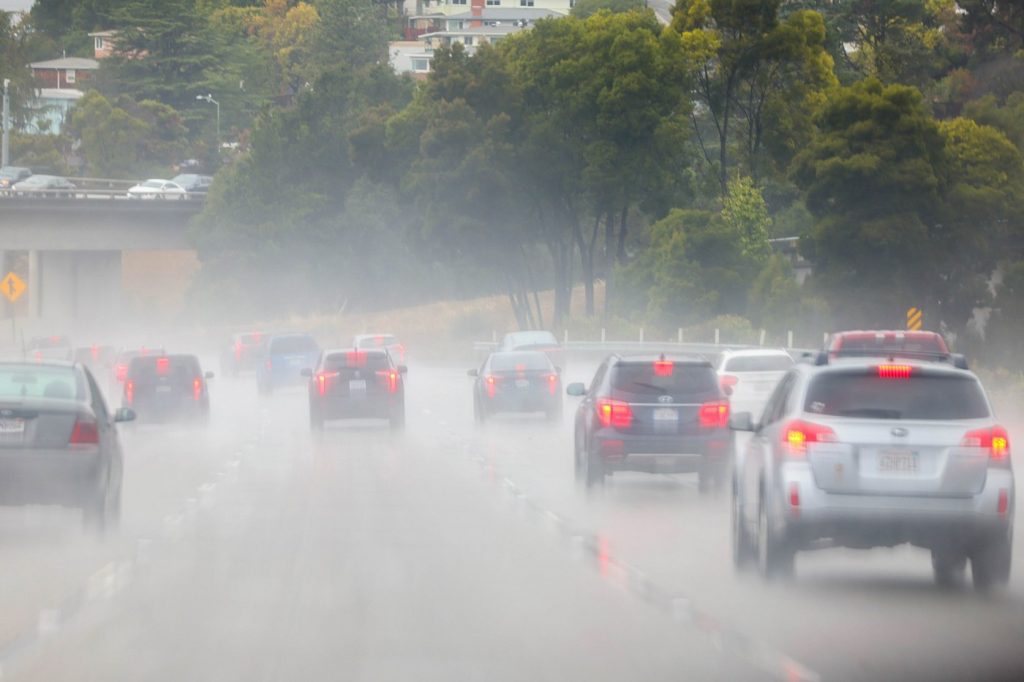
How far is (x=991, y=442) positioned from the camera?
1387cm

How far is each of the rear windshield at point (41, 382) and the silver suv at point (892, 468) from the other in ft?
24.4

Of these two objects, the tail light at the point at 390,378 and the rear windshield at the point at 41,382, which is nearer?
the rear windshield at the point at 41,382

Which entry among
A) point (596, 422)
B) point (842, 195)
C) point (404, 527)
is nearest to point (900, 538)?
point (404, 527)

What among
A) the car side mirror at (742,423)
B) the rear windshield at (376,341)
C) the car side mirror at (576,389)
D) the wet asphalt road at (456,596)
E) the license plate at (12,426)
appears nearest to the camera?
the wet asphalt road at (456,596)

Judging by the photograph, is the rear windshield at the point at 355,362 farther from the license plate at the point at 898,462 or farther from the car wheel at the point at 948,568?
the license plate at the point at 898,462

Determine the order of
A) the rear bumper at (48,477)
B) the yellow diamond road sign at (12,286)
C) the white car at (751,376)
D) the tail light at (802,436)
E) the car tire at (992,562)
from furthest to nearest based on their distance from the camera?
1. the yellow diamond road sign at (12,286)
2. the white car at (751,376)
3. the rear bumper at (48,477)
4. the tail light at (802,436)
5. the car tire at (992,562)

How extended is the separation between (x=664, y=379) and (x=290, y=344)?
32700mm

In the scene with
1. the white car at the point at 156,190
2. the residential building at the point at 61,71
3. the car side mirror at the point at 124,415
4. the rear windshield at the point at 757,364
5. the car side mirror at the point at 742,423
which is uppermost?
the residential building at the point at 61,71

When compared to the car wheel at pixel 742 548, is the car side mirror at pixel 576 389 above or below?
above

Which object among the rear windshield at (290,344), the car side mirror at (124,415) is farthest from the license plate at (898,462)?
the rear windshield at (290,344)

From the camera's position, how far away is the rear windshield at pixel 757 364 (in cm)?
3381

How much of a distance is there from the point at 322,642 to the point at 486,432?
82.2 ft

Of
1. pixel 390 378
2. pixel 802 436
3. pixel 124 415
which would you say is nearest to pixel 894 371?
pixel 802 436

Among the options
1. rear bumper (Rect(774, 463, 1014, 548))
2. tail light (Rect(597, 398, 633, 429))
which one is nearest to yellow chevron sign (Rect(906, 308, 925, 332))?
tail light (Rect(597, 398, 633, 429))
